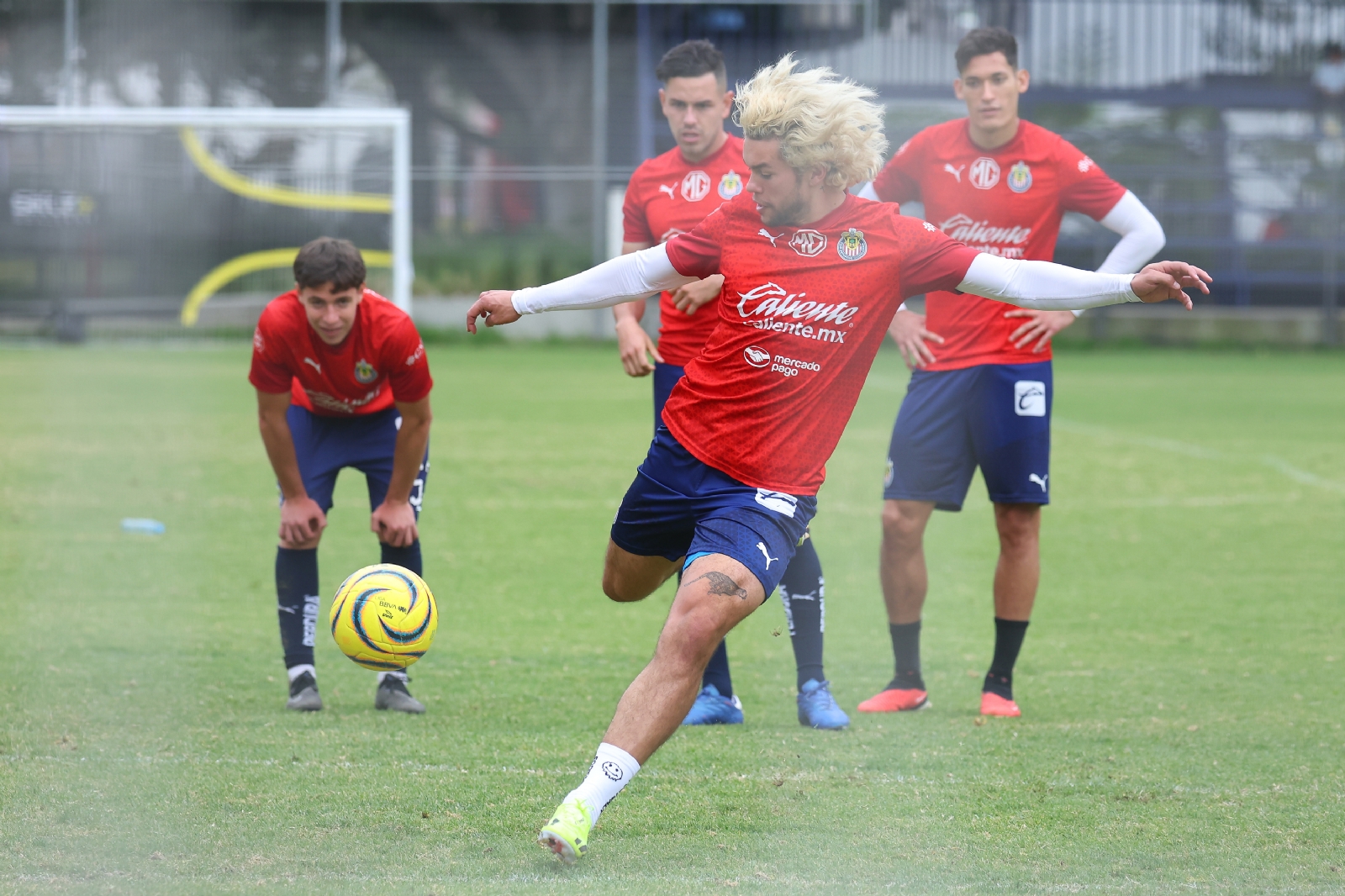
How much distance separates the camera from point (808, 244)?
3992 millimetres

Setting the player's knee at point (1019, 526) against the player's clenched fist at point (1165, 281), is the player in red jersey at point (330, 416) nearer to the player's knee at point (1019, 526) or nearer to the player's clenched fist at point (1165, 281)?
the player's knee at point (1019, 526)

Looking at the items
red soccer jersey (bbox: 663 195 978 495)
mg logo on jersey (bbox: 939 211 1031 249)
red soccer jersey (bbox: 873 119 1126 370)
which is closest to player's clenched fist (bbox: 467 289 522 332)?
red soccer jersey (bbox: 663 195 978 495)

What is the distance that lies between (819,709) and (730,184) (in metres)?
1.91

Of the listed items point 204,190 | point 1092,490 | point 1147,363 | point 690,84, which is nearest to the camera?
point 690,84

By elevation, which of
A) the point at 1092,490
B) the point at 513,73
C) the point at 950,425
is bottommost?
the point at 1092,490

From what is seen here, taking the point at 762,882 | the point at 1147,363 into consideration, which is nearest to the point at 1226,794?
the point at 762,882

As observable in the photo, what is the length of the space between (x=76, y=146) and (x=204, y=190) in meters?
2.41

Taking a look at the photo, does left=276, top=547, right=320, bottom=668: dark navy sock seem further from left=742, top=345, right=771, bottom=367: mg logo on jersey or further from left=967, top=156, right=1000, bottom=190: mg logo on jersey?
left=967, top=156, right=1000, bottom=190: mg logo on jersey

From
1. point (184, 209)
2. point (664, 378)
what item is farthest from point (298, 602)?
point (184, 209)

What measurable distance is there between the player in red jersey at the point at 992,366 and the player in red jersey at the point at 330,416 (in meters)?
1.74

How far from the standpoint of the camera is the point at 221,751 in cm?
460

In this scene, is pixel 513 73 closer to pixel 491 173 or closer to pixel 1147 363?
pixel 491 173

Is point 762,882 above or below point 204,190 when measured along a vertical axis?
below

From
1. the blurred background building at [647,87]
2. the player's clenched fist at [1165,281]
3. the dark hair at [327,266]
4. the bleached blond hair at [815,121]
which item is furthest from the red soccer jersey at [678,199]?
the blurred background building at [647,87]
